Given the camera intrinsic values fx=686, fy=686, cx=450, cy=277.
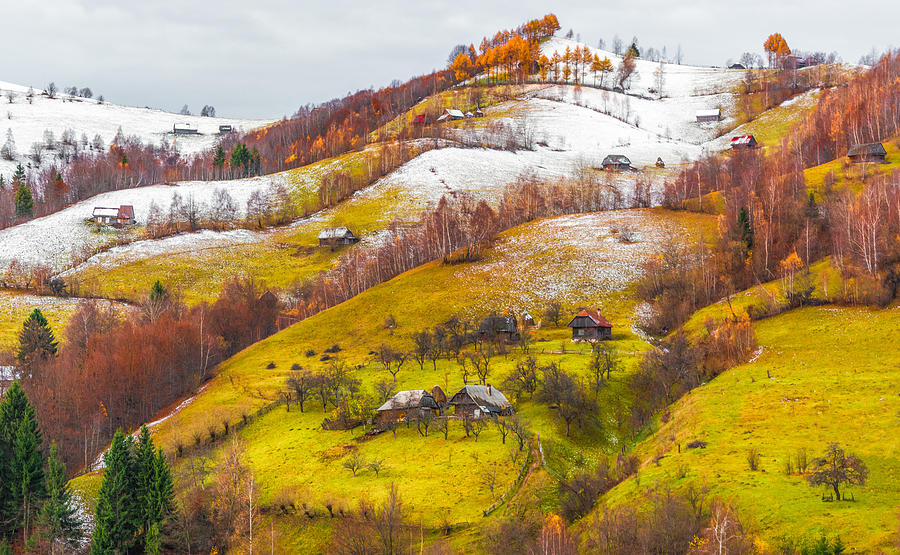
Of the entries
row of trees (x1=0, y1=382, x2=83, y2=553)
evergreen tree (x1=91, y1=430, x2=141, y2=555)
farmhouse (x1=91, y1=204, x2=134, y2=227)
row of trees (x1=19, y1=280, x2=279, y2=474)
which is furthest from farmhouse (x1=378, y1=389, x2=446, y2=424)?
farmhouse (x1=91, y1=204, x2=134, y2=227)

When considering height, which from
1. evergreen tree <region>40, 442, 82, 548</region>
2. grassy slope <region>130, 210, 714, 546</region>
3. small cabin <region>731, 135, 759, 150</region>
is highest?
small cabin <region>731, 135, 759, 150</region>

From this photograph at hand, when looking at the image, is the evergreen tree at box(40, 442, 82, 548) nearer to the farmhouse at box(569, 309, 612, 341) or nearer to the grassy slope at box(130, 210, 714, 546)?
the grassy slope at box(130, 210, 714, 546)

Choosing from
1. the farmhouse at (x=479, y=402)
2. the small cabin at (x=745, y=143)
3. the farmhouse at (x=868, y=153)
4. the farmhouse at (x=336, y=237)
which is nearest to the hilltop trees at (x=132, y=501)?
the farmhouse at (x=479, y=402)

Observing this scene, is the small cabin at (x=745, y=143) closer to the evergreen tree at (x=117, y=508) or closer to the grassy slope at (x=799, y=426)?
the grassy slope at (x=799, y=426)

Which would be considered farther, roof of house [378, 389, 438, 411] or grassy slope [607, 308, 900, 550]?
roof of house [378, 389, 438, 411]

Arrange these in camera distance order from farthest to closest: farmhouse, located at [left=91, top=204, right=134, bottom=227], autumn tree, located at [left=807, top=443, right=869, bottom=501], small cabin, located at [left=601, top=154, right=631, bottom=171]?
1. small cabin, located at [left=601, top=154, right=631, bottom=171]
2. farmhouse, located at [left=91, top=204, right=134, bottom=227]
3. autumn tree, located at [left=807, top=443, right=869, bottom=501]

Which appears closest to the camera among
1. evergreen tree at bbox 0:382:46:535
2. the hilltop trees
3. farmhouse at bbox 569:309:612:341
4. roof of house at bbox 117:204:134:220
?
the hilltop trees

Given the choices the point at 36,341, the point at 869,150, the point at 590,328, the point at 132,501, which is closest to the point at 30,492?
the point at 132,501

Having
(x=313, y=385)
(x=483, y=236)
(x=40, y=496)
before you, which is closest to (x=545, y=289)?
(x=483, y=236)
